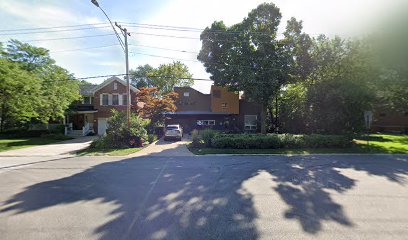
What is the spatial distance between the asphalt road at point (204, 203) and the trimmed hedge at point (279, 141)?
5987mm

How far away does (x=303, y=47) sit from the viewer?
20156 millimetres

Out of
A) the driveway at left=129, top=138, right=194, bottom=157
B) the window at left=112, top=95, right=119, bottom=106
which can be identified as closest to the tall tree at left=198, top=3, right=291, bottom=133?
the driveway at left=129, top=138, right=194, bottom=157

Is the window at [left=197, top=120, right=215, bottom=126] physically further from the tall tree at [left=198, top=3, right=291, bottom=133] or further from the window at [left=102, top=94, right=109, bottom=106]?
the window at [left=102, top=94, right=109, bottom=106]

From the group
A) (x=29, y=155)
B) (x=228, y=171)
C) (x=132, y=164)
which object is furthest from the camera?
(x=29, y=155)

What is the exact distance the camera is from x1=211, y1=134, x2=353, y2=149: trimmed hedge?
50.9 ft

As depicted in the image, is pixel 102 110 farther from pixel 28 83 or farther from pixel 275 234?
pixel 275 234

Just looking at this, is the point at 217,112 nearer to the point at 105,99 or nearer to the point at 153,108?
the point at 153,108

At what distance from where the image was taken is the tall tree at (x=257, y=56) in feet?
66.6

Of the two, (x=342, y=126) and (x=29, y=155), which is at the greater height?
(x=342, y=126)

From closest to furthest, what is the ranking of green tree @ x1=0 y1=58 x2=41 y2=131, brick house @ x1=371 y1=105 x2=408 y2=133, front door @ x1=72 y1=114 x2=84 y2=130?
green tree @ x1=0 y1=58 x2=41 y2=131, front door @ x1=72 y1=114 x2=84 y2=130, brick house @ x1=371 y1=105 x2=408 y2=133

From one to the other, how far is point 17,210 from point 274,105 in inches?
1039

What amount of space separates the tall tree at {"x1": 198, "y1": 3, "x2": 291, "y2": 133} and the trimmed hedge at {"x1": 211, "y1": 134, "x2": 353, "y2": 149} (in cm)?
596

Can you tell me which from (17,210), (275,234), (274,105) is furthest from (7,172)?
(274,105)

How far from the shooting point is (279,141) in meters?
15.8
